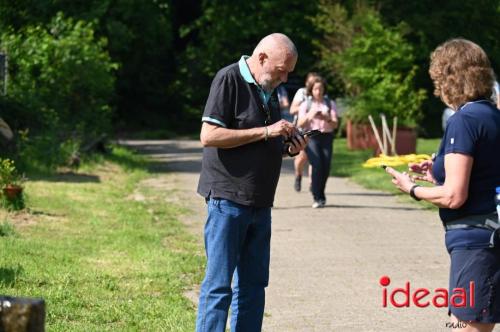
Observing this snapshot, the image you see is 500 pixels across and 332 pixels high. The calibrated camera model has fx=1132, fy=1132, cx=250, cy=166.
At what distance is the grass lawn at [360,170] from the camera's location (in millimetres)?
18453

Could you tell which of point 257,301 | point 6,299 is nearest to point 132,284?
point 257,301

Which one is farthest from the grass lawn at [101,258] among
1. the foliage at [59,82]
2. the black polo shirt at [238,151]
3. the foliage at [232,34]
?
the foliage at [232,34]

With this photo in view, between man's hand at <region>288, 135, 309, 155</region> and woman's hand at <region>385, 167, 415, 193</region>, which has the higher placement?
man's hand at <region>288, 135, 309, 155</region>

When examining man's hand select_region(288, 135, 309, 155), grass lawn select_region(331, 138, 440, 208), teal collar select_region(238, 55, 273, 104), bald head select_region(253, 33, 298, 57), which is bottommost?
grass lawn select_region(331, 138, 440, 208)

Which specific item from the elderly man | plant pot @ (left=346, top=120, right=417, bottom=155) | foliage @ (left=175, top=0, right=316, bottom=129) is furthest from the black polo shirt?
foliage @ (left=175, top=0, right=316, bottom=129)

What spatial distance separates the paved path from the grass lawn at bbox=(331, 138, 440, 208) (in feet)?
1.52

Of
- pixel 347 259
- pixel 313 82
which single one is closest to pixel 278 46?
pixel 347 259

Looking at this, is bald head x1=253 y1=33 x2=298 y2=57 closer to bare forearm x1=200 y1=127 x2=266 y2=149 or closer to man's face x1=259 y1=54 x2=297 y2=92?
man's face x1=259 y1=54 x2=297 y2=92

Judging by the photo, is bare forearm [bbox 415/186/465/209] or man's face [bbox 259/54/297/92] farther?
man's face [bbox 259/54/297/92]

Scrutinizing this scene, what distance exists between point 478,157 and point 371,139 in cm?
2208

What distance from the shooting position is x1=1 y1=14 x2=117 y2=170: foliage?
20.7 meters

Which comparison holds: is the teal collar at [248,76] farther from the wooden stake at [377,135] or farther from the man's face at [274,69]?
the wooden stake at [377,135]

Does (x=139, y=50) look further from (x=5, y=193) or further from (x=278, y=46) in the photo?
(x=278, y=46)

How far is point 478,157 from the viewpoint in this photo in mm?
5105
